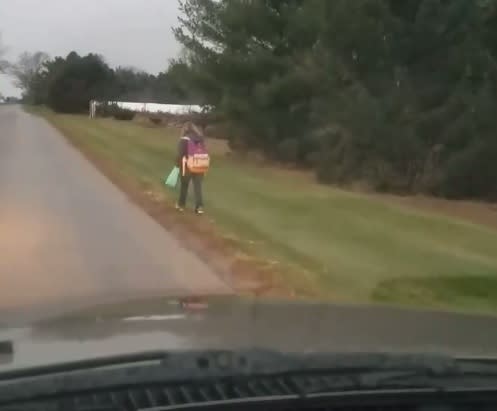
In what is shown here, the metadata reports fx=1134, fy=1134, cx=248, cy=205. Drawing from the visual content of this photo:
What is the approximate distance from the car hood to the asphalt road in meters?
5.16

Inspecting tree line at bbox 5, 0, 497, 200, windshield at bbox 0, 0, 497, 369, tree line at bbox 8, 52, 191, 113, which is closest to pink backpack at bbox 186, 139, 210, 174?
windshield at bbox 0, 0, 497, 369

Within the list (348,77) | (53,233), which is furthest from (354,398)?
(348,77)

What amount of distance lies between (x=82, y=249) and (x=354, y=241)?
186 inches

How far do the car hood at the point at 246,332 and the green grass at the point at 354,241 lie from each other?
6.57 metres

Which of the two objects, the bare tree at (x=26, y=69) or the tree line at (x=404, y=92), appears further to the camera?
the bare tree at (x=26, y=69)

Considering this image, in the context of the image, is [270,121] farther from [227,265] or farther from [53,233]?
[227,265]

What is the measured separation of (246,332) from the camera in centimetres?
468

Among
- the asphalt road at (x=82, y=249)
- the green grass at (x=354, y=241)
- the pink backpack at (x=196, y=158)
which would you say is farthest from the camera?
the pink backpack at (x=196, y=158)

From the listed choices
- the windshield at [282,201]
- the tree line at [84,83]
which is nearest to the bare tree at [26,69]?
the tree line at [84,83]

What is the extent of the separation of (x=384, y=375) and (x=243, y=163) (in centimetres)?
3900

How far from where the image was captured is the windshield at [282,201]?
5.24 meters

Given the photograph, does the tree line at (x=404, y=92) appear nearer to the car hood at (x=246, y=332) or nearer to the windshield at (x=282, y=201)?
the windshield at (x=282, y=201)

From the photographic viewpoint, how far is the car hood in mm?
4176

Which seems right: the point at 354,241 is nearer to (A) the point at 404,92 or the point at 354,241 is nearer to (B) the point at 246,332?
(A) the point at 404,92
